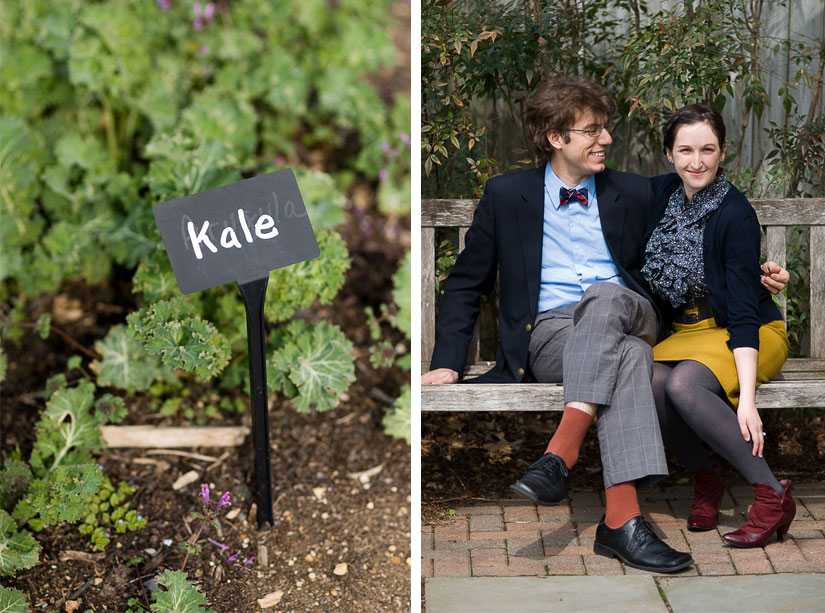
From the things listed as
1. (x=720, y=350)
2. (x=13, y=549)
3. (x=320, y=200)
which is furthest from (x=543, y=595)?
(x=320, y=200)

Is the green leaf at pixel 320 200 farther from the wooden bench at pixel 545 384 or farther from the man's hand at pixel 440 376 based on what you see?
the man's hand at pixel 440 376

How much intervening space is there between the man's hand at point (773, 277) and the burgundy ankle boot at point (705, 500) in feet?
1.74

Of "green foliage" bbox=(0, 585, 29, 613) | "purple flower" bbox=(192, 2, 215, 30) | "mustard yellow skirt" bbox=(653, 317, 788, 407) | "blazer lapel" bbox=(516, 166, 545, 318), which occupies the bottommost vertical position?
"green foliage" bbox=(0, 585, 29, 613)

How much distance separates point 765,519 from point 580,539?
0.47 metres

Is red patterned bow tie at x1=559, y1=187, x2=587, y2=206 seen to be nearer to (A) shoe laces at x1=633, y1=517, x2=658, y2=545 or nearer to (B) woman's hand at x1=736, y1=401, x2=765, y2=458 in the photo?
(B) woman's hand at x1=736, y1=401, x2=765, y2=458

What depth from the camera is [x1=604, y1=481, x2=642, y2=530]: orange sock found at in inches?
87.0

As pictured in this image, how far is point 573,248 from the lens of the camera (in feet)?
8.30

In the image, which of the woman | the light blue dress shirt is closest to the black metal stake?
the light blue dress shirt

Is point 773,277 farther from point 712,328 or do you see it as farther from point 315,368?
point 315,368

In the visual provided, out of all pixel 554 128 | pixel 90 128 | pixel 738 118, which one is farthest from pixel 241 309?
pixel 738 118

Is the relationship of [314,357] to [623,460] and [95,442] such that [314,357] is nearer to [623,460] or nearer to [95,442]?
[95,442]

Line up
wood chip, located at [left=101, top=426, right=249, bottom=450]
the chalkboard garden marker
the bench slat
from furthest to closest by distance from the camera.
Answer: wood chip, located at [left=101, top=426, right=249, bottom=450] < the bench slat < the chalkboard garden marker

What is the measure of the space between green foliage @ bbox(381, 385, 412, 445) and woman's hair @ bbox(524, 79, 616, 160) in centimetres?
91

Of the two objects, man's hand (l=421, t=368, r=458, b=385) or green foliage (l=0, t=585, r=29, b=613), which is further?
man's hand (l=421, t=368, r=458, b=385)
